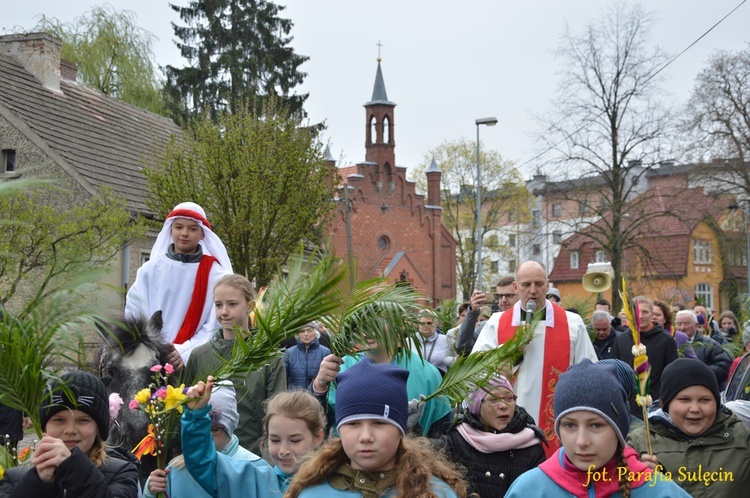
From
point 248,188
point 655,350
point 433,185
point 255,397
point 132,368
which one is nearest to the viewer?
point 132,368

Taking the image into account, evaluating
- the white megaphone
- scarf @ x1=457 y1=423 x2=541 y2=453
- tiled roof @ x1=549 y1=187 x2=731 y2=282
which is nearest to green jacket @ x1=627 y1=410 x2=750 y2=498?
scarf @ x1=457 y1=423 x2=541 y2=453

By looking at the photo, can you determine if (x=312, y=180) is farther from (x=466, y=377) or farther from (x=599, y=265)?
(x=466, y=377)

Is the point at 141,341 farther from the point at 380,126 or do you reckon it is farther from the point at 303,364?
the point at 380,126

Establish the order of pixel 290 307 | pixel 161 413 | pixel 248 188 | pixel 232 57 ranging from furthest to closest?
pixel 232 57
pixel 248 188
pixel 161 413
pixel 290 307

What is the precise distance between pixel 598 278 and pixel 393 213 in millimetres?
58000

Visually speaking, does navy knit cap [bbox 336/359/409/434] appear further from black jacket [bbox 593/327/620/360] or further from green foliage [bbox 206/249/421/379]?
black jacket [bbox 593/327/620/360]

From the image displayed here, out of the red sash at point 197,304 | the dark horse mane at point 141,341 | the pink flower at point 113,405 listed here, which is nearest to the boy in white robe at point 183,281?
the red sash at point 197,304

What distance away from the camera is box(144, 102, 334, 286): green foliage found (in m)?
22.7

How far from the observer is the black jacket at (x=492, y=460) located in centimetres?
532

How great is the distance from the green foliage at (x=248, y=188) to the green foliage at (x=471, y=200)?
1853 inches

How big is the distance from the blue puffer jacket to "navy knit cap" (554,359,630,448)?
702 centimetres

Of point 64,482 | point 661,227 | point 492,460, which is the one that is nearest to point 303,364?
point 492,460

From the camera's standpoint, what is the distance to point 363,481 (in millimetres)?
3846

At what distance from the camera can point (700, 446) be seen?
5.28 m
